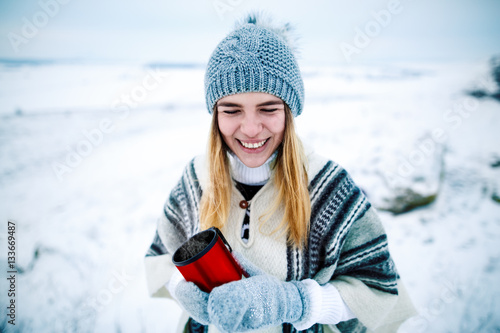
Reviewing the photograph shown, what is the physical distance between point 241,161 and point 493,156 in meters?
3.97

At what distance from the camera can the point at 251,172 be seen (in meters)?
1.17

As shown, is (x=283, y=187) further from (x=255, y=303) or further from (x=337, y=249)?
(x=255, y=303)

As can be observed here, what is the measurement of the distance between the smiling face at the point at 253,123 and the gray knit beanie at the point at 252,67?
3cm

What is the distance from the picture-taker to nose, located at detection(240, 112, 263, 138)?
985mm

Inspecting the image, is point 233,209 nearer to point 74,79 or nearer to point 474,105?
point 474,105

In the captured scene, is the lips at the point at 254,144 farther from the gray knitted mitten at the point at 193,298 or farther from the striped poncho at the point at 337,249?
the gray knitted mitten at the point at 193,298

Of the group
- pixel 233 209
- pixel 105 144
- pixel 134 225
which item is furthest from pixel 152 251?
pixel 105 144

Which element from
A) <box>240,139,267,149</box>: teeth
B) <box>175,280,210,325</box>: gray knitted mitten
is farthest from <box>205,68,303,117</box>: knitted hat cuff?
<box>175,280,210,325</box>: gray knitted mitten

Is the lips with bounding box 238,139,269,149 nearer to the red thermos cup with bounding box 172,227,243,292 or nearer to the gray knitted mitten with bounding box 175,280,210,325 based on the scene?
the red thermos cup with bounding box 172,227,243,292

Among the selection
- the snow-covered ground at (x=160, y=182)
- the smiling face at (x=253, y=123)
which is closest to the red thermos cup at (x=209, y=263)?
the smiling face at (x=253, y=123)

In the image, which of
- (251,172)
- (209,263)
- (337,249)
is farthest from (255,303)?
(251,172)

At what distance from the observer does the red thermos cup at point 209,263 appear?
0.76 meters

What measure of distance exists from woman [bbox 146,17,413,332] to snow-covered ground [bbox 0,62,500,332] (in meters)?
0.40

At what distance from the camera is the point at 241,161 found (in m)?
1.13
